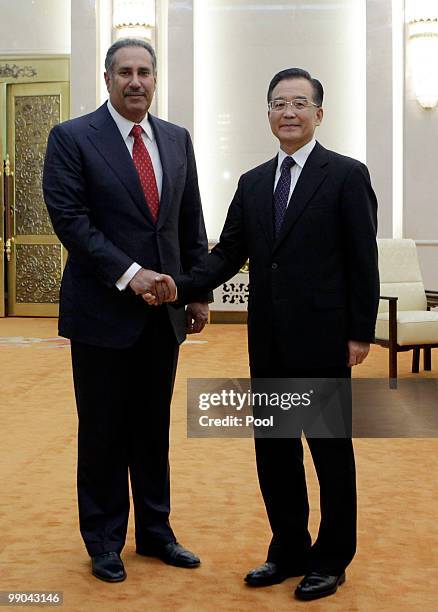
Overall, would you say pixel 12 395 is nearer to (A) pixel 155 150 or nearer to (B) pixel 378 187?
(A) pixel 155 150

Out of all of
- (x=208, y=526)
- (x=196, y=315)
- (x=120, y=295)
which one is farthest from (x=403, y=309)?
(x=120, y=295)

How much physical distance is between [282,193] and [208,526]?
117 centimetres

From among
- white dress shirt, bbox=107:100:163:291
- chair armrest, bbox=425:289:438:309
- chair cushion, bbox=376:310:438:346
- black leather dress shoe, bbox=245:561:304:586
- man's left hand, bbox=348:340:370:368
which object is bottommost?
black leather dress shoe, bbox=245:561:304:586

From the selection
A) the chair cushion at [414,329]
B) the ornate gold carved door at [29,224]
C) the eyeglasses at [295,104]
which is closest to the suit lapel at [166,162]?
the eyeglasses at [295,104]

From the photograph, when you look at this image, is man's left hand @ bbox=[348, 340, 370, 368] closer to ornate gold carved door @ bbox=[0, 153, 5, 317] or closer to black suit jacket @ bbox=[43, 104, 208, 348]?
black suit jacket @ bbox=[43, 104, 208, 348]

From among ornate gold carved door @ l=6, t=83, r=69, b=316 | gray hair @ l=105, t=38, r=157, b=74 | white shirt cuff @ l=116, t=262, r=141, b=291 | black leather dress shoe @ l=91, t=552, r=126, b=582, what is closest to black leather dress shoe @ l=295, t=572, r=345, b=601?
black leather dress shoe @ l=91, t=552, r=126, b=582

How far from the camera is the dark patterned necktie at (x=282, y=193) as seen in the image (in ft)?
7.87

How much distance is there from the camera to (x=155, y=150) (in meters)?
2.62

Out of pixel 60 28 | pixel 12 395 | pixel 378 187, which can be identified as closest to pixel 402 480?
pixel 12 395

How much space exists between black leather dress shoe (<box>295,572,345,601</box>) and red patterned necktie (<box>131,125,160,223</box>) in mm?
1096

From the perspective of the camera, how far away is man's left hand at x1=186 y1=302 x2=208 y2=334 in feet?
8.88

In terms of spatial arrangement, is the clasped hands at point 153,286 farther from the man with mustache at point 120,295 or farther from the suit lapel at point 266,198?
the suit lapel at point 266,198

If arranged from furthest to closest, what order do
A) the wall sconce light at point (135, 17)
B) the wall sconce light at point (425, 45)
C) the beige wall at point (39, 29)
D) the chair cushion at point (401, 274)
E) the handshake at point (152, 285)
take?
1. the beige wall at point (39, 29)
2. the wall sconce light at point (135, 17)
3. the wall sconce light at point (425, 45)
4. the chair cushion at point (401, 274)
5. the handshake at point (152, 285)

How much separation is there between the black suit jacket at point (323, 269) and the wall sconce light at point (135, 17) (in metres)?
6.75
